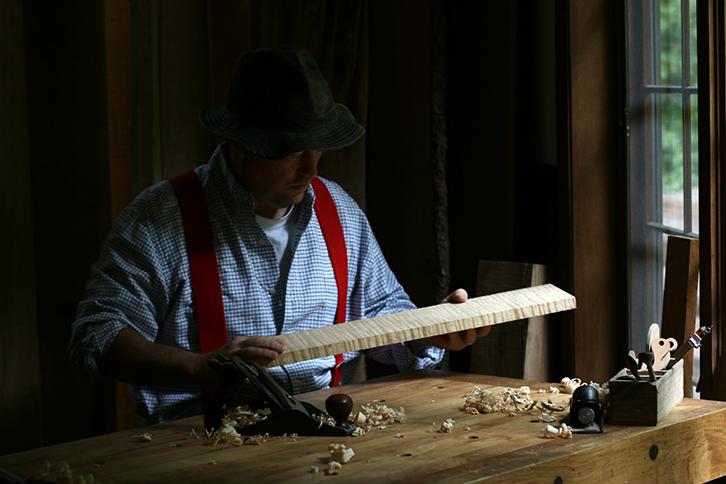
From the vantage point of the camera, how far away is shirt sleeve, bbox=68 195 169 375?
8.85 ft

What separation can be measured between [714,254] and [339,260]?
3.27ft

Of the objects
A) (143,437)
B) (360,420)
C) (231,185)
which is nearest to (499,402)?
(360,420)

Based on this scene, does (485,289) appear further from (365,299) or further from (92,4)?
(92,4)

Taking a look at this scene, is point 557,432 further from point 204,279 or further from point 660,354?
point 204,279

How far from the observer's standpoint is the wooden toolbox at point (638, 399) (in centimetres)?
231

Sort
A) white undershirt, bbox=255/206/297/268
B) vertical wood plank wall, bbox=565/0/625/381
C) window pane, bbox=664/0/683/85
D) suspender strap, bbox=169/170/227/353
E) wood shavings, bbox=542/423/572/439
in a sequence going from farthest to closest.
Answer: vertical wood plank wall, bbox=565/0/625/381 → window pane, bbox=664/0/683/85 → white undershirt, bbox=255/206/297/268 → suspender strap, bbox=169/170/227/353 → wood shavings, bbox=542/423/572/439

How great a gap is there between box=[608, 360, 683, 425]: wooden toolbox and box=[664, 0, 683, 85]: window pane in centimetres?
113

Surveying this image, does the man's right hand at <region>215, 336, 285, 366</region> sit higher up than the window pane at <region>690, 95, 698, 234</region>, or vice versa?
the window pane at <region>690, 95, 698, 234</region>

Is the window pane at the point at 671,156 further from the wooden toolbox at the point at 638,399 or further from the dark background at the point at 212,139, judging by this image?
the wooden toolbox at the point at 638,399

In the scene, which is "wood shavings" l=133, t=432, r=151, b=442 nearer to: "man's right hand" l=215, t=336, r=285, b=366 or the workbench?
the workbench

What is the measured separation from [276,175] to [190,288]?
37 centimetres

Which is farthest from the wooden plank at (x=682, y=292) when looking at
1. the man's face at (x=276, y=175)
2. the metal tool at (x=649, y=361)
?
the man's face at (x=276, y=175)

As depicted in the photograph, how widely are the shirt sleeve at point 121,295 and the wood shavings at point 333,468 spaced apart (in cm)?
82

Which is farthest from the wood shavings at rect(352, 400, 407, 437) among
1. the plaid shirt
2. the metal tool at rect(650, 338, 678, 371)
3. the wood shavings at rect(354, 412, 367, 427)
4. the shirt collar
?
the shirt collar
